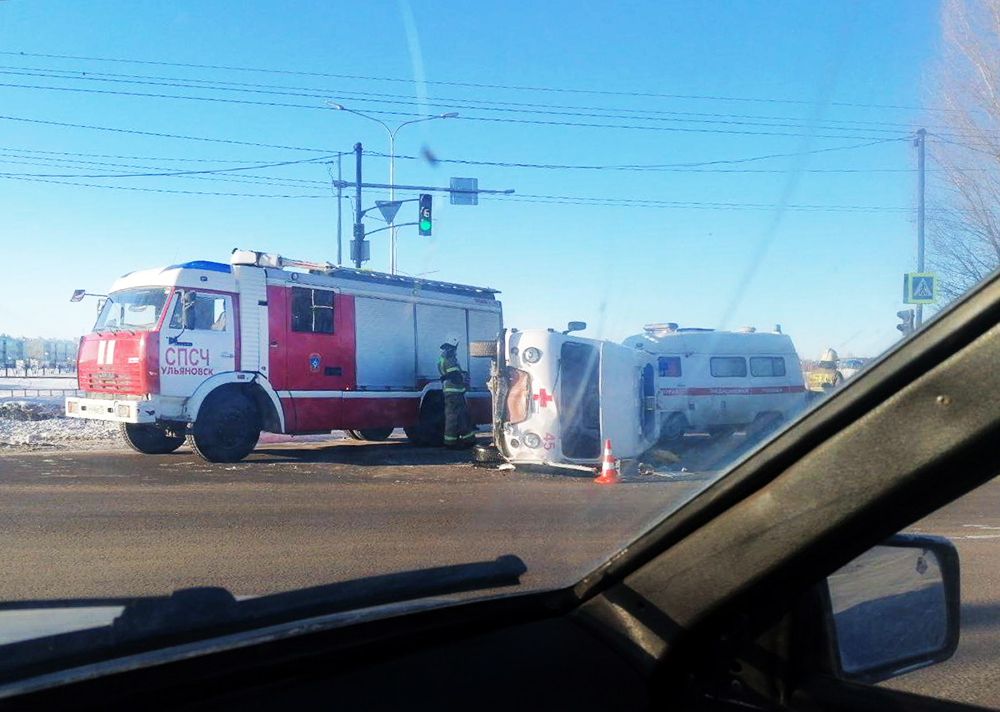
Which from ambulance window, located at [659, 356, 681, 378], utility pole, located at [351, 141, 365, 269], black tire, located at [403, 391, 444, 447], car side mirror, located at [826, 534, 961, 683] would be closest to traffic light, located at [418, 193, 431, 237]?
utility pole, located at [351, 141, 365, 269]

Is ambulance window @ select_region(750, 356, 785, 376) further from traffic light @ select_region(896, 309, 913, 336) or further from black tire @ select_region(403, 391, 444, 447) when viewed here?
black tire @ select_region(403, 391, 444, 447)

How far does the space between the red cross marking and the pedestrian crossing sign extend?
31.0 ft

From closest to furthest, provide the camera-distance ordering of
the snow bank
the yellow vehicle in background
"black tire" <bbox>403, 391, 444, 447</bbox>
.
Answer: the yellow vehicle in background → the snow bank → "black tire" <bbox>403, 391, 444, 447</bbox>

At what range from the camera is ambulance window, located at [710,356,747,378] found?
A: 51.9 feet

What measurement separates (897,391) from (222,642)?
159cm

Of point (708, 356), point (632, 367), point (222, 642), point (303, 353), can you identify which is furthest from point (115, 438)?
point (222, 642)

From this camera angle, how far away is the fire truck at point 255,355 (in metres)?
12.2

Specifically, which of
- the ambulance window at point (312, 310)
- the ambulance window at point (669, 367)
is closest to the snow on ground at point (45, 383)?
the ambulance window at point (312, 310)

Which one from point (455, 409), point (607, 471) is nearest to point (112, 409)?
point (455, 409)

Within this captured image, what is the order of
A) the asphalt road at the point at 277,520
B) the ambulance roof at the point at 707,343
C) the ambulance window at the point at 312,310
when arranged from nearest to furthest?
the asphalt road at the point at 277,520 < the ambulance window at the point at 312,310 < the ambulance roof at the point at 707,343

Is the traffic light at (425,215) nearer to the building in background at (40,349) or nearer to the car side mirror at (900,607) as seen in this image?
the building in background at (40,349)

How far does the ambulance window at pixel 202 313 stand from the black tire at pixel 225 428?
39.0 inches

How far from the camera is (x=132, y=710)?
1719 millimetres

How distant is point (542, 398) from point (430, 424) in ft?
13.1
